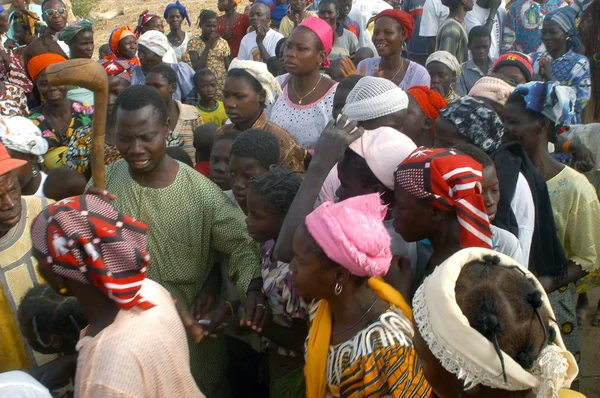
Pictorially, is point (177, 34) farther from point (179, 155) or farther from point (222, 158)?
point (222, 158)

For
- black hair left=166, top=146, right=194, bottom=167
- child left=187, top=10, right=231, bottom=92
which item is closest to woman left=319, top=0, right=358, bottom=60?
child left=187, top=10, right=231, bottom=92

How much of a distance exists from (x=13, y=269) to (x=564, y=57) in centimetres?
514

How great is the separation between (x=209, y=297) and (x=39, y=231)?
132 centimetres

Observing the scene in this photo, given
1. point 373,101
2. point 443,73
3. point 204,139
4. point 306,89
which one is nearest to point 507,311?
point 373,101

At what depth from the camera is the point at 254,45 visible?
29.0 ft

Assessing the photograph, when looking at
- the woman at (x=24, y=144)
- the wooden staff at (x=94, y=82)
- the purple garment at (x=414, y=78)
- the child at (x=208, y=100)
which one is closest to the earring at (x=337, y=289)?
the wooden staff at (x=94, y=82)

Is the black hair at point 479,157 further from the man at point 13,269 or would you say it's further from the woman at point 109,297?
the man at point 13,269

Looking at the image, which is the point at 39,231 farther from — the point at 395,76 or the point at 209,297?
the point at 395,76

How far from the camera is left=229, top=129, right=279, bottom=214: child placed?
3.29m

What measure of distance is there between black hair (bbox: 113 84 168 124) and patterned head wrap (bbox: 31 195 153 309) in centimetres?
116

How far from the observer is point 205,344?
3236 millimetres

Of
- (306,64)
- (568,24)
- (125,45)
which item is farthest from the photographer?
(125,45)

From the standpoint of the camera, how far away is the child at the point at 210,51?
8.55 metres

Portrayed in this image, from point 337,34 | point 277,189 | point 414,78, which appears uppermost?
point 277,189
